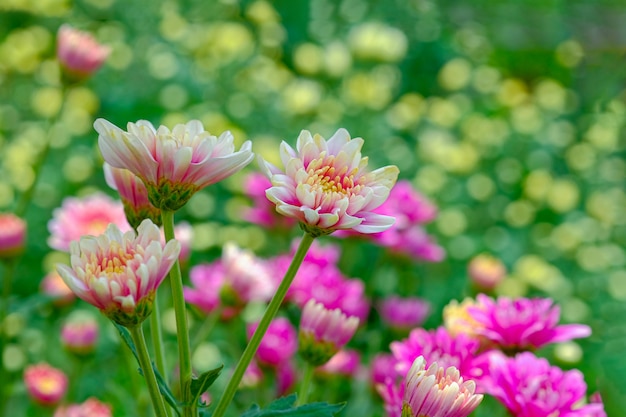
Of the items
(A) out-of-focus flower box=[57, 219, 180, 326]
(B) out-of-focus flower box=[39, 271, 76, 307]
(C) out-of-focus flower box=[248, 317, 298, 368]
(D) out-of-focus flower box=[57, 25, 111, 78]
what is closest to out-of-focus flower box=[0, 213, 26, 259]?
(B) out-of-focus flower box=[39, 271, 76, 307]

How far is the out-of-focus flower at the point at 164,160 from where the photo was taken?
44 centimetres

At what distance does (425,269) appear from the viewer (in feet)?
5.31

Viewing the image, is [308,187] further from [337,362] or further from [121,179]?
[337,362]

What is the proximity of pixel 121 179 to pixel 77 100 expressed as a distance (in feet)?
5.00

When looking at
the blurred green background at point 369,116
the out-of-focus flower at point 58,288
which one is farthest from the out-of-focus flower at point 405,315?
the out-of-focus flower at point 58,288

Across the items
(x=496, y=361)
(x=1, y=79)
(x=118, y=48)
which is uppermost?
(x=496, y=361)

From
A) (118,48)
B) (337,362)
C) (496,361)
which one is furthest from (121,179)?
(118,48)

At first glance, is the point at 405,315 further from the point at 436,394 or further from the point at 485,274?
the point at 436,394

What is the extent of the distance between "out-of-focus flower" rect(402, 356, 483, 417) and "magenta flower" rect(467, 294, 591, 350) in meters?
0.14

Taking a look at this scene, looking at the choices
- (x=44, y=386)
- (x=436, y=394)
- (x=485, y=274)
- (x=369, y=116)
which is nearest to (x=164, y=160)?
(x=436, y=394)

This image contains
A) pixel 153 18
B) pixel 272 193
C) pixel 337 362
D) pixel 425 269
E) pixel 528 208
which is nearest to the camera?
pixel 272 193

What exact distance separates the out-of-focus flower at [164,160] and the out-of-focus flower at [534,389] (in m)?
0.22

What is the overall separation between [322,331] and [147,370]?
24cm

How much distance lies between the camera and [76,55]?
1.00m
